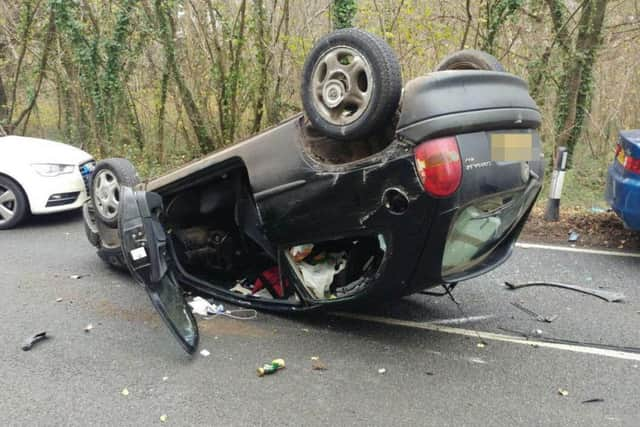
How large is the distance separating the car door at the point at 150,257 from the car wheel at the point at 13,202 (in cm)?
369

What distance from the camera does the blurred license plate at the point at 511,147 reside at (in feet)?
9.83

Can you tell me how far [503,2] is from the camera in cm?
867

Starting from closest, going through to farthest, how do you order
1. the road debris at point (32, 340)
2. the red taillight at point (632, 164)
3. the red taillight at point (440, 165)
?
the red taillight at point (440, 165) → the road debris at point (32, 340) → the red taillight at point (632, 164)

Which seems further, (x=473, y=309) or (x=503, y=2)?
(x=503, y=2)

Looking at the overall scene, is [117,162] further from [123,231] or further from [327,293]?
[327,293]

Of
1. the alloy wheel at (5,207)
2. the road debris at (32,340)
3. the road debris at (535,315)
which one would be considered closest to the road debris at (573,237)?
the road debris at (535,315)

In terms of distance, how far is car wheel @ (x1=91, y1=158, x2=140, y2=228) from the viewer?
4.18 m

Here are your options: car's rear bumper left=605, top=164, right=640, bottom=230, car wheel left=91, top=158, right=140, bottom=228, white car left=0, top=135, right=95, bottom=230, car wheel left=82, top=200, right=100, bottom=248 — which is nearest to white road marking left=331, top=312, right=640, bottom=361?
car wheel left=91, top=158, right=140, bottom=228

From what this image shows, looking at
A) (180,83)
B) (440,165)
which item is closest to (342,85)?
(440,165)

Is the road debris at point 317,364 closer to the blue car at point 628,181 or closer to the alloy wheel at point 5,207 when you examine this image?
the blue car at point 628,181

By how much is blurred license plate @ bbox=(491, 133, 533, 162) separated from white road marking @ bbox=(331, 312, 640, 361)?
128 centimetres

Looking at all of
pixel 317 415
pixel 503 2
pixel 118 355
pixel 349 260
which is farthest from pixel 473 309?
pixel 503 2

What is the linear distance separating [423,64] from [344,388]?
26.7 feet

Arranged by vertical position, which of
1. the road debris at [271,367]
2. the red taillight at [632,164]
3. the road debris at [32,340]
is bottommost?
the road debris at [271,367]
